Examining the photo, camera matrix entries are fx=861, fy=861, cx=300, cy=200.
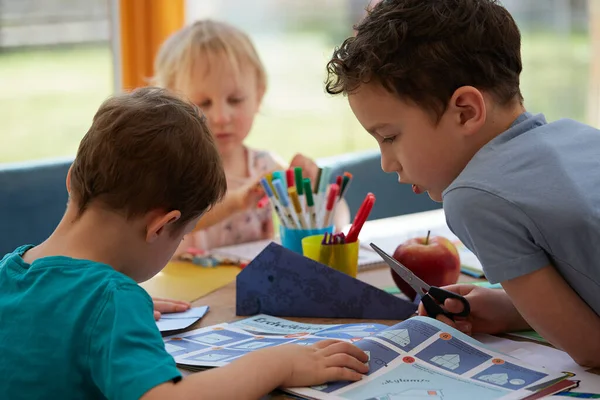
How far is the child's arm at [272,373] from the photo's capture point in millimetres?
914

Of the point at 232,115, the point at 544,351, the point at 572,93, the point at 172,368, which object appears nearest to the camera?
the point at 172,368

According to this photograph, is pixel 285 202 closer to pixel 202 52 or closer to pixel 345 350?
pixel 345 350

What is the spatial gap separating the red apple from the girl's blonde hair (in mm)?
932

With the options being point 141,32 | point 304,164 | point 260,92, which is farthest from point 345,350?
point 141,32

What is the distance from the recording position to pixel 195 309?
1.37 meters

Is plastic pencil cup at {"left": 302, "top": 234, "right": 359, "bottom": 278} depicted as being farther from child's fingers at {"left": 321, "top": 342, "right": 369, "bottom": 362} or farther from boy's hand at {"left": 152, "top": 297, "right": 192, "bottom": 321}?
child's fingers at {"left": 321, "top": 342, "right": 369, "bottom": 362}

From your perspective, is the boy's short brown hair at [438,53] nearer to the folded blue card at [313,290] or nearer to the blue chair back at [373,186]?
the folded blue card at [313,290]

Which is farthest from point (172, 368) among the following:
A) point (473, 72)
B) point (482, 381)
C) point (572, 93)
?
point (572, 93)

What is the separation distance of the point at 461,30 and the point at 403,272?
0.36 meters

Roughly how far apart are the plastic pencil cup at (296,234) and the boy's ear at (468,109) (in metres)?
0.47

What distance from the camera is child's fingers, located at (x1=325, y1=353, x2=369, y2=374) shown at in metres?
1.01

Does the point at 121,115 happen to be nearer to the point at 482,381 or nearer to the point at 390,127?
the point at 390,127

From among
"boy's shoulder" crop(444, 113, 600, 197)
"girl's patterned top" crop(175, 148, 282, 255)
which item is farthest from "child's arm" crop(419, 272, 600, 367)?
"girl's patterned top" crop(175, 148, 282, 255)

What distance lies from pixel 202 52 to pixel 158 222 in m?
1.21
